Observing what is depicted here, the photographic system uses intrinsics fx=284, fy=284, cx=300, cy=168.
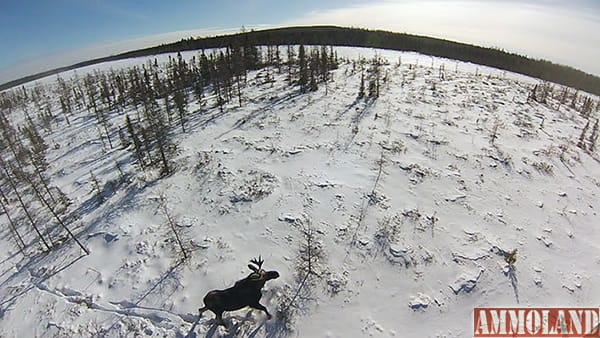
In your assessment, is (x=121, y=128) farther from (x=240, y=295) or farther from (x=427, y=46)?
(x=427, y=46)

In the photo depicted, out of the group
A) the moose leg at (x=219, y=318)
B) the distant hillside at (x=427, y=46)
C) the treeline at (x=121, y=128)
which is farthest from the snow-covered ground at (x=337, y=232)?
the distant hillside at (x=427, y=46)

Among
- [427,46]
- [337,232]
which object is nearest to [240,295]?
[337,232]

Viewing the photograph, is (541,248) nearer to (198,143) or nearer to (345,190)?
(345,190)

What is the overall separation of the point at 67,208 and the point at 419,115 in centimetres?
1779

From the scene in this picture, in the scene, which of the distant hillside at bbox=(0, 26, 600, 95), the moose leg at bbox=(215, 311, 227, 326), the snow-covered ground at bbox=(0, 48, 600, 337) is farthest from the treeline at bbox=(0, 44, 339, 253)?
the distant hillside at bbox=(0, 26, 600, 95)

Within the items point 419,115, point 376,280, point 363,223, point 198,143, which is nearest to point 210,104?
point 198,143

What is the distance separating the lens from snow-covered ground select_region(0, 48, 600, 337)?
22.3 feet

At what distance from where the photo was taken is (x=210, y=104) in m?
20.9

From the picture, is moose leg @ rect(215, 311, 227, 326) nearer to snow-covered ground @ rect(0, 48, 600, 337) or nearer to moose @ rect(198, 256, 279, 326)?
moose @ rect(198, 256, 279, 326)

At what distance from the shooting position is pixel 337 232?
8586 millimetres

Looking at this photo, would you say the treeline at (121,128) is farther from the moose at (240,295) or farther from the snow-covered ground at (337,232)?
the moose at (240,295)

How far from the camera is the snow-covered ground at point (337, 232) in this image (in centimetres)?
679

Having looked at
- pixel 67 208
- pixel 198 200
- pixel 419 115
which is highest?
pixel 419 115

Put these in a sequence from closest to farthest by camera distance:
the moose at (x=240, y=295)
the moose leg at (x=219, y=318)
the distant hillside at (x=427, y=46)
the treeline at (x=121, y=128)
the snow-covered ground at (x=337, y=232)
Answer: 1. the moose at (x=240, y=295)
2. the moose leg at (x=219, y=318)
3. the snow-covered ground at (x=337, y=232)
4. the treeline at (x=121, y=128)
5. the distant hillside at (x=427, y=46)
